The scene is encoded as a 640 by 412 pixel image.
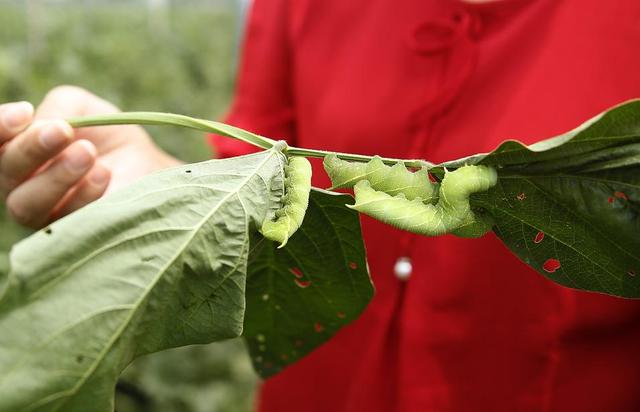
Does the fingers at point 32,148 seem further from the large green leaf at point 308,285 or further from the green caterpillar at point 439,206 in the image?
the green caterpillar at point 439,206

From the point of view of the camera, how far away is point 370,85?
4.15ft

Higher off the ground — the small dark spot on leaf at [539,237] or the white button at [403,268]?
the small dark spot on leaf at [539,237]

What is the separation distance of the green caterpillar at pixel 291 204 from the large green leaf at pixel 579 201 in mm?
121

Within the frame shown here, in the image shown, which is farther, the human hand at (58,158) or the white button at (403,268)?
the white button at (403,268)

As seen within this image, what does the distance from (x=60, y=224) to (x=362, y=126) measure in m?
0.75

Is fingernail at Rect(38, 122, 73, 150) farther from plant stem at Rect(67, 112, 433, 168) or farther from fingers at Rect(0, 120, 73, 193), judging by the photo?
plant stem at Rect(67, 112, 433, 168)

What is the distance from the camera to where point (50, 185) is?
987mm

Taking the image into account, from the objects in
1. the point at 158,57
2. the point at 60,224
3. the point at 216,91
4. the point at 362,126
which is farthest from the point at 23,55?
the point at 60,224

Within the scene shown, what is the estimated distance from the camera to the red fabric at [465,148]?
108 cm

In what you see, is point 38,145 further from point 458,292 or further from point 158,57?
point 158,57

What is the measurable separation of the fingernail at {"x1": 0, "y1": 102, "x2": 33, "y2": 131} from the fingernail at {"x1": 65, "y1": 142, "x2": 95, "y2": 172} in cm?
9

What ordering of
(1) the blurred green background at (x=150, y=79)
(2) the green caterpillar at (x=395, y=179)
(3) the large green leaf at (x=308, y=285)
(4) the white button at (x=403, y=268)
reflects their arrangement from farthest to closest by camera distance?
(1) the blurred green background at (x=150, y=79), (4) the white button at (x=403, y=268), (3) the large green leaf at (x=308, y=285), (2) the green caterpillar at (x=395, y=179)

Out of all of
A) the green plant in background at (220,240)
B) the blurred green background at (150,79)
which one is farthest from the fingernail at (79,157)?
the blurred green background at (150,79)

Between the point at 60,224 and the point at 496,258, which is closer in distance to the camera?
the point at 60,224
